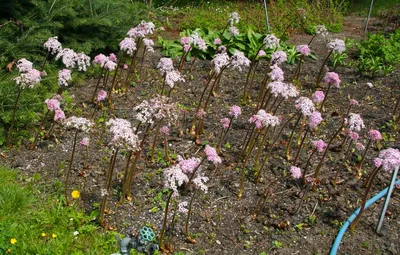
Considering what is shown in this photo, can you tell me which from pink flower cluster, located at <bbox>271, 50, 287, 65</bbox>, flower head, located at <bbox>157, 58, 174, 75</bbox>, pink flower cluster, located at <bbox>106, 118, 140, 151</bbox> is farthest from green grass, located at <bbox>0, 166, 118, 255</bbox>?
pink flower cluster, located at <bbox>271, 50, 287, 65</bbox>

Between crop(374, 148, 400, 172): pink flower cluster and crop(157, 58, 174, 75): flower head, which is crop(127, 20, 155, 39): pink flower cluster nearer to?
crop(157, 58, 174, 75): flower head

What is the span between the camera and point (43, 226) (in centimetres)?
364

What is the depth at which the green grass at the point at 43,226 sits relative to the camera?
3432 mm

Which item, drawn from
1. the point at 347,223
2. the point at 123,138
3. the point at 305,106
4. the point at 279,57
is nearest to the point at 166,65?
the point at 279,57

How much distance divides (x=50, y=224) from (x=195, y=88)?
2625mm

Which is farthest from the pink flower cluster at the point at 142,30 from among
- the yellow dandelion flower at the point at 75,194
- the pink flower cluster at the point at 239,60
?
the yellow dandelion flower at the point at 75,194

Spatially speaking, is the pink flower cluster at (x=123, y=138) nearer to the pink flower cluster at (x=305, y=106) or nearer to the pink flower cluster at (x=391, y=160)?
the pink flower cluster at (x=305, y=106)

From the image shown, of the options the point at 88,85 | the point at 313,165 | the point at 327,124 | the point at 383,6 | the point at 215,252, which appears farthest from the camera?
the point at 383,6

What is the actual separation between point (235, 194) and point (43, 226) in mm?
1595

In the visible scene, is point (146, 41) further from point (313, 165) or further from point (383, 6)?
point (383, 6)

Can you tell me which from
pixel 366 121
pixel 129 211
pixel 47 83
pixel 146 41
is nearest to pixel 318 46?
pixel 366 121

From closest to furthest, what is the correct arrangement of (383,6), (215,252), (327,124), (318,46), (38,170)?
(215,252)
(38,170)
(327,124)
(318,46)
(383,6)

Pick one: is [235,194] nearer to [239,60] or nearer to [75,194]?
[239,60]

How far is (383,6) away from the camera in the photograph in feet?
33.7
